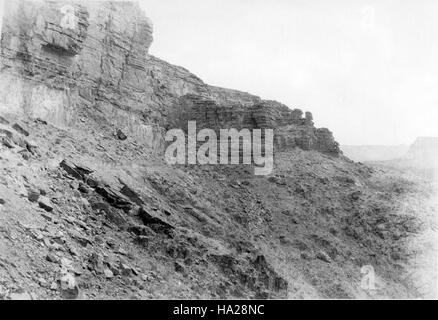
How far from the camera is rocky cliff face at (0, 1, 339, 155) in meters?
22.3

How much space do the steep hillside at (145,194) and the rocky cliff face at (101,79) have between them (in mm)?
76

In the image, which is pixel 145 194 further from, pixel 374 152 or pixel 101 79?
pixel 374 152

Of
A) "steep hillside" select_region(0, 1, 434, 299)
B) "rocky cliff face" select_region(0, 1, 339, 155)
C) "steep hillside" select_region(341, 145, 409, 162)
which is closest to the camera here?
"steep hillside" select_region(0, 1, 434, 299)

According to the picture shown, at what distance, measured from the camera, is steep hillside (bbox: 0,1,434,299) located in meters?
14.6

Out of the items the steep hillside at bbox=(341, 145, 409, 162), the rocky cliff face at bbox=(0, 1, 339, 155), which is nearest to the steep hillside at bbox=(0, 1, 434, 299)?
the rocky cliff face at bbox=(0, 1, 339, 155)

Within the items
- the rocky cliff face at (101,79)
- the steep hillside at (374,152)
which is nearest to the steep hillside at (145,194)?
the rocky cliff face at (101,79)

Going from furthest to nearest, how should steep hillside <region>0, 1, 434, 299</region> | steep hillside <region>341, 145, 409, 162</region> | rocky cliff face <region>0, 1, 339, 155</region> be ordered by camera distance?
steep hillside <region>341, 145, 409, 162</region> → rocky cliff face <region>0, 1, 339, 155</region> → steep hillside <region>0, 1, 434, 299</region>

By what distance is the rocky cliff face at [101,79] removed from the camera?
22297 millimetres

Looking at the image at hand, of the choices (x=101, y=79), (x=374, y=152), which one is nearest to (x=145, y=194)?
(x=101, y=79)

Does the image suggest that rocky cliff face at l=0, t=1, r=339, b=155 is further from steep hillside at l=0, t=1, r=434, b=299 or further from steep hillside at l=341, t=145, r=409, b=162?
steep hillside at l=341, t=145, r=409, b=162

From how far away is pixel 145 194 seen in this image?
2066 centimetres

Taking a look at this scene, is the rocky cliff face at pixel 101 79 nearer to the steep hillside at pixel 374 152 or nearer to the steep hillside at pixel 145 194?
the steep hillside at pixel 145 194

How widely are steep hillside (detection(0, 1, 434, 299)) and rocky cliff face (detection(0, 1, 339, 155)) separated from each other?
76mm

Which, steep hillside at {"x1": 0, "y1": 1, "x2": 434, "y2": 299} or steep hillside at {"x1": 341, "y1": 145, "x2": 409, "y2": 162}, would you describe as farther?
steep hillside at {"x1": 341, "y1": 145, "x2": 409, "y2": 162}
